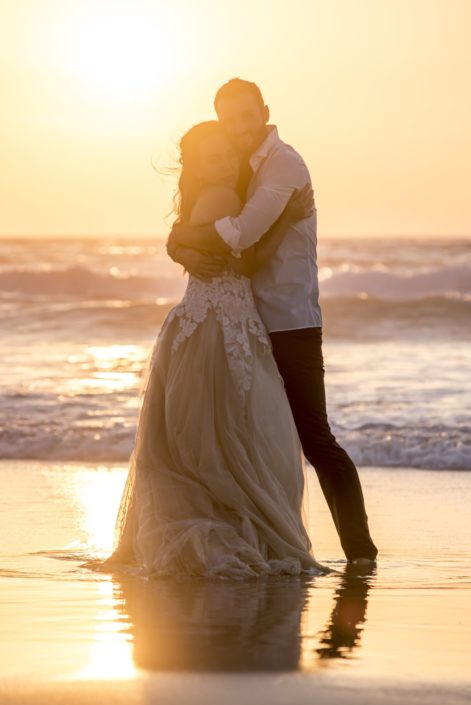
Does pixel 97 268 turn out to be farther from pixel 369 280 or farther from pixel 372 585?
pixel 372 585

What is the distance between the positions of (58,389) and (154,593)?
24.4ft

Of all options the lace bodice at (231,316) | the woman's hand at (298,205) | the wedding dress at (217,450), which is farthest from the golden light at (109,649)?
the woman's hand at (298,205)

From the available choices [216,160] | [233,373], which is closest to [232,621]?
[233,373]

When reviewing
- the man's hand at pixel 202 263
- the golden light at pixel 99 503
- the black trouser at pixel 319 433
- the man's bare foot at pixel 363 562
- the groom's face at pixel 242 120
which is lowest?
the man's bare foot at pixel 363 562

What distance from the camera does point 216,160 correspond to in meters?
5.32

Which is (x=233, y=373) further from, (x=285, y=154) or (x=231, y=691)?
(x=231, y=691)

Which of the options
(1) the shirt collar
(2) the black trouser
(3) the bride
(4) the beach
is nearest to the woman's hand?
(3) the bride

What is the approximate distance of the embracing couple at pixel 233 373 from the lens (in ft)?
17.4

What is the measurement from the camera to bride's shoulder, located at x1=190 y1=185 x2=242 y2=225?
5.34 m

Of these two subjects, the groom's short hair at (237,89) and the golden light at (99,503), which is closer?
the groom's short hair at (237,89)

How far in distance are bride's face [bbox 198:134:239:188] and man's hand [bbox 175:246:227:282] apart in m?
0.27

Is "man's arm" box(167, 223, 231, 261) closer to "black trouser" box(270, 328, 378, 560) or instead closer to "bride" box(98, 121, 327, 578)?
"bride" box(98, 121, 327, 578)

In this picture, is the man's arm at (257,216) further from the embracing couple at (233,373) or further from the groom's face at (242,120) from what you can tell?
the groom's face at (242,120)

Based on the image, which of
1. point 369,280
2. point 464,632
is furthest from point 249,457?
point 369,280
